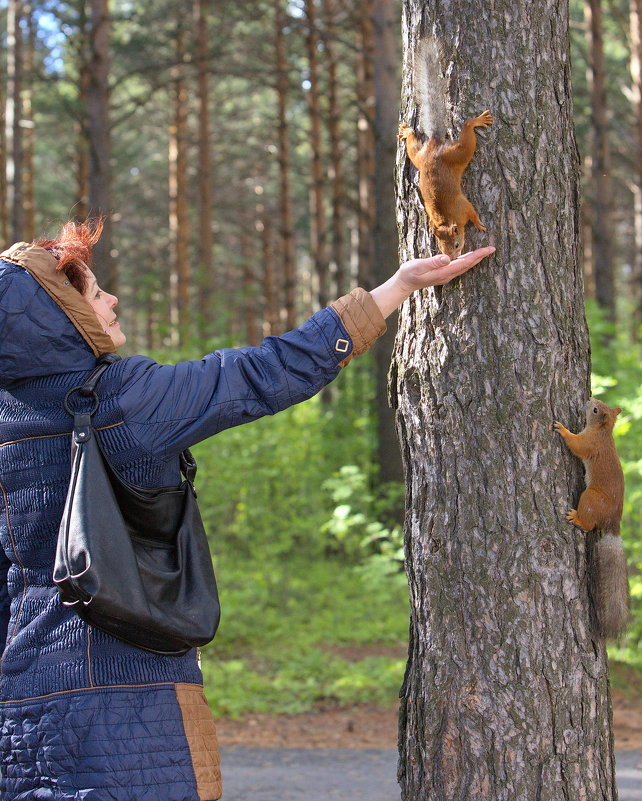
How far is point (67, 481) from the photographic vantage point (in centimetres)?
219

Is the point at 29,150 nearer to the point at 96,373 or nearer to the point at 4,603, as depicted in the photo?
the point at 4,603

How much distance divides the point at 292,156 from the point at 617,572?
23840 mm

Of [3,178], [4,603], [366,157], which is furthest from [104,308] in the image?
[3,178]

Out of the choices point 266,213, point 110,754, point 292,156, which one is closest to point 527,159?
point 110,754

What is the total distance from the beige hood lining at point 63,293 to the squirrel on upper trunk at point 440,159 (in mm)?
1022

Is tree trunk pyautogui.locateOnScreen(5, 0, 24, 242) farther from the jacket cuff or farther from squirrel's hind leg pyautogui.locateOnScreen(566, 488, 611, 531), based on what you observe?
squirrel's hind leg pyautogui.locateOnScreen(566, 488, 611, 531)

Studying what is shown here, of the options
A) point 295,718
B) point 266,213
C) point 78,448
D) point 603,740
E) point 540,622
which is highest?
point 266,213

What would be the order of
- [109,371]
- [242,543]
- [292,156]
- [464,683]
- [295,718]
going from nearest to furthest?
[109,371] → [464,683] → [295,718] → [242,543] → [292,156]

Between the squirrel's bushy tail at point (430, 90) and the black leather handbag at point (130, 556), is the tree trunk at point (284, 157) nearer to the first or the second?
the squirrel's bushy tail at point (430, 90)

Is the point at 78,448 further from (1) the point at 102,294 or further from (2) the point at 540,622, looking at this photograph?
(2) the point at 540,622

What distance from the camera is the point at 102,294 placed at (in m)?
2.43

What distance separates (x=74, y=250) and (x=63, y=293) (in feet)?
0.54

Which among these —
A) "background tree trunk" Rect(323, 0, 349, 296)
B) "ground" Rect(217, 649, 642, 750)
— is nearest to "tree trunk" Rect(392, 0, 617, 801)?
"ground" Rect(217, 649, 642, 750)

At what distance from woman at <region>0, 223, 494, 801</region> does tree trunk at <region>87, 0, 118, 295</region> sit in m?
6.74
